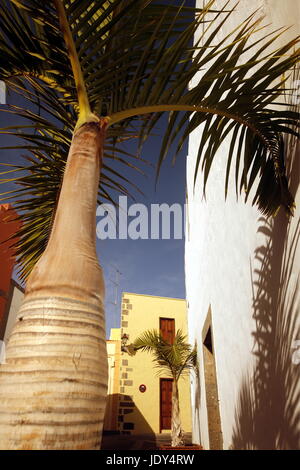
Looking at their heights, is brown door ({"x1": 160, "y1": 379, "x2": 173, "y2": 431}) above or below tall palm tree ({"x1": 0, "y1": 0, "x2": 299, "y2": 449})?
below

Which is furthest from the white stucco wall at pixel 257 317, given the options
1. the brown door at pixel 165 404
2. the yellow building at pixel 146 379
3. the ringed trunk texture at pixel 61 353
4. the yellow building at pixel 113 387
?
the brown door at pixel 165 404

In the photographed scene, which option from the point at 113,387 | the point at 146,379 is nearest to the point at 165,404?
the point at 146,379

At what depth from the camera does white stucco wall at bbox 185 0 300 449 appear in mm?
1538

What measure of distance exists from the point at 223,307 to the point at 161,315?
1106 centimetres

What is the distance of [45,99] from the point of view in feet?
5.00

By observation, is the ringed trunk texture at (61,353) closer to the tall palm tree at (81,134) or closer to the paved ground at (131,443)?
the tall palm tree at (81,134)

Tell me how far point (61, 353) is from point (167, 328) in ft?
46.3

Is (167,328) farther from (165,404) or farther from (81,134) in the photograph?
(81,134)

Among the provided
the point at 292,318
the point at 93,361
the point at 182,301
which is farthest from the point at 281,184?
the point at 182,301

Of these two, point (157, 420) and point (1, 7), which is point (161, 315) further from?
point (1, 7)

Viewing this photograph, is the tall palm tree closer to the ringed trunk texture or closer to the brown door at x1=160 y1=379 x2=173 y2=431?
the ringed trunk texture

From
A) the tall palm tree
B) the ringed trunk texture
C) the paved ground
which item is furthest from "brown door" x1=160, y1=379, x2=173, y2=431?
the ringed trunk texture

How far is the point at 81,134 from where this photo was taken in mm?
1096

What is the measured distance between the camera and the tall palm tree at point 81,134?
0.66 metres
